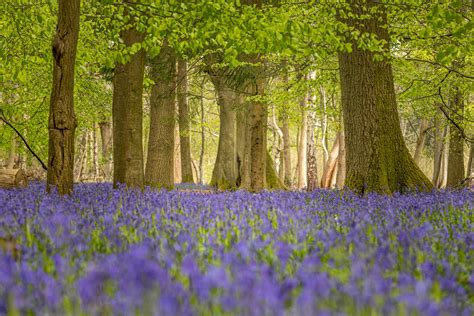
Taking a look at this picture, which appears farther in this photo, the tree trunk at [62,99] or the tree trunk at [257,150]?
the tree trunk at [257,150]

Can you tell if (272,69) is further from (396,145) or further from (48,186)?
(48,186)

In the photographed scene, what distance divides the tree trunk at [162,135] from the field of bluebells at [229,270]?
8996 millimetres

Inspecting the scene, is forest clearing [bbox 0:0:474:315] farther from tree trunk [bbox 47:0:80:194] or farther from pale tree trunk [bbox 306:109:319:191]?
pale tree trunk [bbox 306:109:319:191]

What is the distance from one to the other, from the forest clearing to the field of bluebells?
0.5 inches

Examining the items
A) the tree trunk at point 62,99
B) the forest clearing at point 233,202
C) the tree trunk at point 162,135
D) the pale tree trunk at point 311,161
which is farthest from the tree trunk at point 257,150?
the pale tree trunk at point 311,161

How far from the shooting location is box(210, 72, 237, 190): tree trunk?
684 inches

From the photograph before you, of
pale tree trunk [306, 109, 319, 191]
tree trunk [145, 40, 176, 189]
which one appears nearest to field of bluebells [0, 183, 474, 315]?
tree trunk [145, 40, 176, 189]

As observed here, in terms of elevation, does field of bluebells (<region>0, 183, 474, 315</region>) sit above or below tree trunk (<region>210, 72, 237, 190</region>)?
below

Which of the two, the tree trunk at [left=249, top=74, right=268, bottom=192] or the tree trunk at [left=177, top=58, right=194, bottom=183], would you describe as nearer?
the tree trunk at [left=249, top=74, right=268, bottom=192]

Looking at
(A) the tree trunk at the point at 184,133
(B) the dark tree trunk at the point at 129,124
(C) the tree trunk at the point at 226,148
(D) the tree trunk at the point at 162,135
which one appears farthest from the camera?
(A) the tree trunk at the point at 184,133

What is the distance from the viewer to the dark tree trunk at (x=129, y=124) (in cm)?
1023

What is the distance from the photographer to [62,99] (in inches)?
285

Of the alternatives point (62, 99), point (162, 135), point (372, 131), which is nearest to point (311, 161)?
point (162, 135)

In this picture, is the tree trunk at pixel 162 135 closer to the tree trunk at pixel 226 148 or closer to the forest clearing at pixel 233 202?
the forest clearing at pixel 233 202
